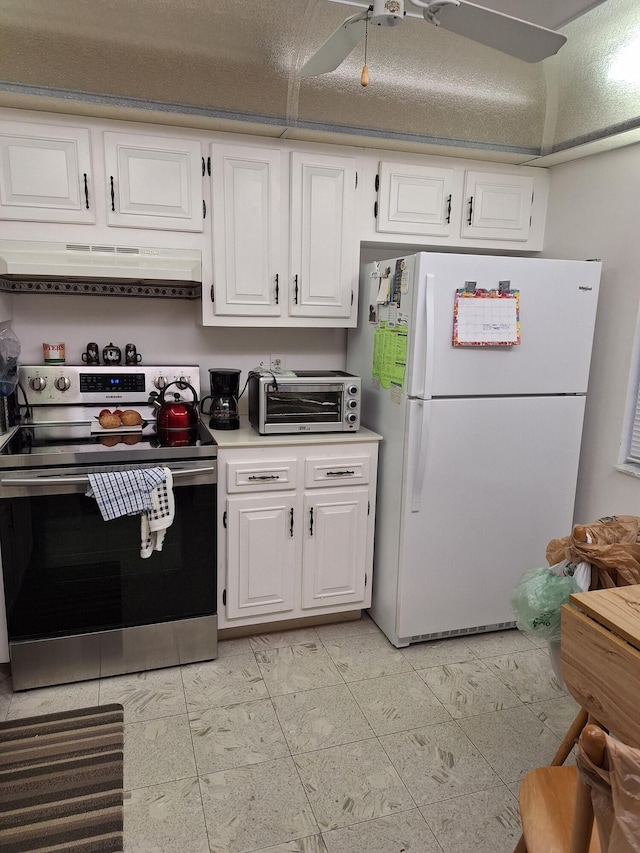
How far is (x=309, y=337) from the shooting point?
3.20 metres

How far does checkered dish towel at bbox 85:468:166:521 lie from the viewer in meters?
2.15

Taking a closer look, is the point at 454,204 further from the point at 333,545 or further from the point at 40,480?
the point at 40,480

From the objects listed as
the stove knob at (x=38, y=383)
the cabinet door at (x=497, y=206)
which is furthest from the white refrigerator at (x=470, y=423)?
the stove knob at (x=38, y=383)

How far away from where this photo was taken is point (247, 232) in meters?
2.66

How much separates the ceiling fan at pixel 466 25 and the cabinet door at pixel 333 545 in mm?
1668

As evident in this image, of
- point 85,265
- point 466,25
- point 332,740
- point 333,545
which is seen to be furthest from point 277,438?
point 466,25

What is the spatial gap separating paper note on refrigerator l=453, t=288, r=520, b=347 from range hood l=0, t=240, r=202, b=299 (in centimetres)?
113

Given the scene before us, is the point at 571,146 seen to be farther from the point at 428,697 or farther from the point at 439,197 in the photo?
the point at 428,697

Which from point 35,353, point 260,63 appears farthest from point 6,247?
point 260,63

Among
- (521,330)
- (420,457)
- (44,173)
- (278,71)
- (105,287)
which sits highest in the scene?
(278,71)

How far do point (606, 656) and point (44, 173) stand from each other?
253 centimetres

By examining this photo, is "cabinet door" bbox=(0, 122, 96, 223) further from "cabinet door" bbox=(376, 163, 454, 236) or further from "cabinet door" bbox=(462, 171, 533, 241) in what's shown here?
"cabinet door" bbox=(462, 171, 533, 241)

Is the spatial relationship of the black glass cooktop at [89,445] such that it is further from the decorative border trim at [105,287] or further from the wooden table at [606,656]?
the wooden table at [606,656]

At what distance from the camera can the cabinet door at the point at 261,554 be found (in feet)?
8.32
